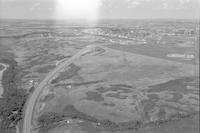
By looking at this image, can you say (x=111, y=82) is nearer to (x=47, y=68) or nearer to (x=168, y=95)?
(x=168, y=95)

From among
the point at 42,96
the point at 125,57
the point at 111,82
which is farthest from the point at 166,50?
the point at 42,96

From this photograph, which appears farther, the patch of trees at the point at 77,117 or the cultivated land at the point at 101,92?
the cultivated land at the point at 101,92

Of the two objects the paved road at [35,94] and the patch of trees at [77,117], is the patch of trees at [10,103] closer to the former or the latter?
the paved road at [35,94]

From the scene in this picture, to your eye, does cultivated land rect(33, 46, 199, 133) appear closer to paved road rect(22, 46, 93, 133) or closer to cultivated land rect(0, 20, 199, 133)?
cultivated land rect(0, 20, 199, 133)

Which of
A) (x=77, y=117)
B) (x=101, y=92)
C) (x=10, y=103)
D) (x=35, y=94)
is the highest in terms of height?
(x=35, y=94)

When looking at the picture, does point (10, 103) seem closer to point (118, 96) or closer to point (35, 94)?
point (35, 94)

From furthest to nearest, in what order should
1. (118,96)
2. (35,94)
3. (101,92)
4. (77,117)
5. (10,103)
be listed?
(101,92) → (35,94) → (118,96) → (10,103) → (77,117)

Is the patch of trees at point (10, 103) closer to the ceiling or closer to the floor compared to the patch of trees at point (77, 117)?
closer to the ceiling

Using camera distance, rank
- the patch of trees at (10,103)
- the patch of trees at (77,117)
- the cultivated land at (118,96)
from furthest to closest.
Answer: the cultivated land at (118,96)
the patch of trees at (10,103)
the patch of trees at (77,117)

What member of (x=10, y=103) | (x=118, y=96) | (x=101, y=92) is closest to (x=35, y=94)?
(x=10, y=103)
